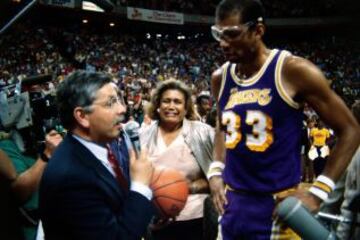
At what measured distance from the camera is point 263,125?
260 cm

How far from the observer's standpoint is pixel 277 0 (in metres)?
34.7

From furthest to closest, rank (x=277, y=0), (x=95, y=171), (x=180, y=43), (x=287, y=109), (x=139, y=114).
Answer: (x=277, y=0) → (x=180, y=43) → (x=139, y=114) → (x=287, y=109) → (x=95, y=171)

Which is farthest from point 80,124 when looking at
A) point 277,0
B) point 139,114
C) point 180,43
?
point 277,0

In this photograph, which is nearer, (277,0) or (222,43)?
(222,43)

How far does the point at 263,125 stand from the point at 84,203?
1.03m

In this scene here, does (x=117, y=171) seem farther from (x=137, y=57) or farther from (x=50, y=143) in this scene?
(x=137, y=57)

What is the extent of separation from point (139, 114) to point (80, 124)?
918 cm

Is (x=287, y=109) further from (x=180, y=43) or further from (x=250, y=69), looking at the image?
(x=180, y=43)

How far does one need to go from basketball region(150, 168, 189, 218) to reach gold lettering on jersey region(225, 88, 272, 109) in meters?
0.52

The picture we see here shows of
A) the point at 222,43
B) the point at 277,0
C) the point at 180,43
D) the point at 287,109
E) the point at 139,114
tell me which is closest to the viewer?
the point at 287,109

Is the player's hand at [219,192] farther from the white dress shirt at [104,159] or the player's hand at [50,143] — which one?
the player's hand at [50,143]

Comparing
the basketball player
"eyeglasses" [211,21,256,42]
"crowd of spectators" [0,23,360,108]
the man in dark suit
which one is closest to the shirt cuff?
the man in dark suit

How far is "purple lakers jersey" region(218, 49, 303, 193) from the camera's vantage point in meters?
2.58

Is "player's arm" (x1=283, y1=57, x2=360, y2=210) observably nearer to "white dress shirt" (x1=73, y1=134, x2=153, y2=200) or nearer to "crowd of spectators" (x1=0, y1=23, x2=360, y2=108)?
"white dress shirt" (x1=73, y1=134, x2=153, y2=200)
